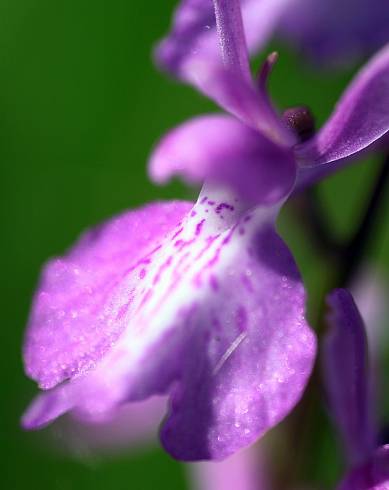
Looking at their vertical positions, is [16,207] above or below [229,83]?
below

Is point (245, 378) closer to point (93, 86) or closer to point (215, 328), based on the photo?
point (215, 328)

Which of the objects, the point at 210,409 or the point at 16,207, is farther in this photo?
the point at 16,207

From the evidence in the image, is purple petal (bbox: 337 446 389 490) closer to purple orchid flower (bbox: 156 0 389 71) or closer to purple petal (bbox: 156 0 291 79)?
purple petal (bbox: 156 0 291 79)

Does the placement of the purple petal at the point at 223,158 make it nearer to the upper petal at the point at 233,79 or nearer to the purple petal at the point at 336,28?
the upper petal at the point at 233,79

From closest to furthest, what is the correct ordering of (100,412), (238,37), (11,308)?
1. (100,412)
2. (238,37)
3. (11,308)

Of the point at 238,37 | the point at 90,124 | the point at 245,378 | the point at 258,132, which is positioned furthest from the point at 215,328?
the point at 90,124

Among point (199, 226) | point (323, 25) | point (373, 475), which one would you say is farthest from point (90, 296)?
point (323, 25)

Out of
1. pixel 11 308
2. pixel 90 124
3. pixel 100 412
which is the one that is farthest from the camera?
pixel 90 124

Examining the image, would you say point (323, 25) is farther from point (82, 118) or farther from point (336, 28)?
point (82, 118)
